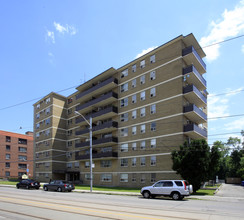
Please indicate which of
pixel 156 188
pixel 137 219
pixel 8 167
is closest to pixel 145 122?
pixel 156 188

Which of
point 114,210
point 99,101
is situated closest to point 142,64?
point 99,101

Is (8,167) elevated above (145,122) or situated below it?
below

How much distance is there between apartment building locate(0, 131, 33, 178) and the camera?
7399 centimetres

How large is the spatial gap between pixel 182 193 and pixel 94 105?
101 ft

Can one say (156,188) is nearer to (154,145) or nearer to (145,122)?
(154,145)

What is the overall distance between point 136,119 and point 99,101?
373 inches

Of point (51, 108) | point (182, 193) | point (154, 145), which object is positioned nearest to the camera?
point (182, 193)

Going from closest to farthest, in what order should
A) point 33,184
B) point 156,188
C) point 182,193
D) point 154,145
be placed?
1. point 182,193
2. point 156,188
3. point 33,184
4. point 154,145

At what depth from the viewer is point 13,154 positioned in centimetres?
7738

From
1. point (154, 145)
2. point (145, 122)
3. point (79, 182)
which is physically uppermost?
point (145, 122)

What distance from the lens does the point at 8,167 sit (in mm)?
74562

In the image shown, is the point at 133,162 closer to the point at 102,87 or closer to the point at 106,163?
the point at 106,163

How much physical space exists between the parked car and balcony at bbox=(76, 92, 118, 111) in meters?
24.3

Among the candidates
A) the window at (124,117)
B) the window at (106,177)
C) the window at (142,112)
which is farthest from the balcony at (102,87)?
the window at (106,177)
